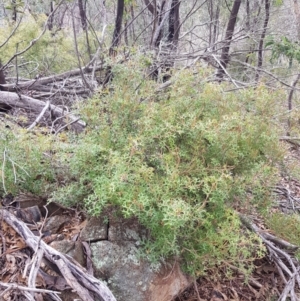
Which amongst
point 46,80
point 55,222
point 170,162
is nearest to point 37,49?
point 46,80

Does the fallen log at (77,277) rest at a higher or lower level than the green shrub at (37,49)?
lower

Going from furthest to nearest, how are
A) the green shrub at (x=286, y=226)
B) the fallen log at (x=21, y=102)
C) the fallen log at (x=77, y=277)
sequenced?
the fallen log at (x=21, y=102), the green shrub at (x=286, y=226), the fallen log at (x=77, y=277)

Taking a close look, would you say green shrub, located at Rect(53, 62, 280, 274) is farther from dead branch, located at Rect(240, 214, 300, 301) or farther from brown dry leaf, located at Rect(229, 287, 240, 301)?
brown dry leaf, located at Rect(229, 287, 240, 301)

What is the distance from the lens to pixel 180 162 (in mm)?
1761

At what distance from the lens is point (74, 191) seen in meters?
1.80

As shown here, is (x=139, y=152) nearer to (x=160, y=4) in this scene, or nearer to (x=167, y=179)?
(x=167, y=179)

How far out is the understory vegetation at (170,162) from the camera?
1587mm

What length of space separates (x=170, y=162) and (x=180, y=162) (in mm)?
103

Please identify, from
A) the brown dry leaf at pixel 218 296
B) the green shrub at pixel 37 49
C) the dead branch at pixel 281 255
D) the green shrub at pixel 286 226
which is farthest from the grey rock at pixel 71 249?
the green shrub at pixel 37 49

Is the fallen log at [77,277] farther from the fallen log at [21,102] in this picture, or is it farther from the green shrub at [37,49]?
the green shrub at [37,49]

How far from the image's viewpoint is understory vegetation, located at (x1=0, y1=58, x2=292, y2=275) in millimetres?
1587

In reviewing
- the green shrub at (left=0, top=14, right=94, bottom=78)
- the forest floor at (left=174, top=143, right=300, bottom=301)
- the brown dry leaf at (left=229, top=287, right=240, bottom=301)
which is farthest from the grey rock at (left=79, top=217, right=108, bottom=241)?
the green shrub at (left=0, top=14, right=94, bottom=78)

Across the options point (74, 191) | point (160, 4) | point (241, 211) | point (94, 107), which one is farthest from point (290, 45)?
point (74, 191)

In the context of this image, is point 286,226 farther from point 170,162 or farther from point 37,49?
point 37,49
